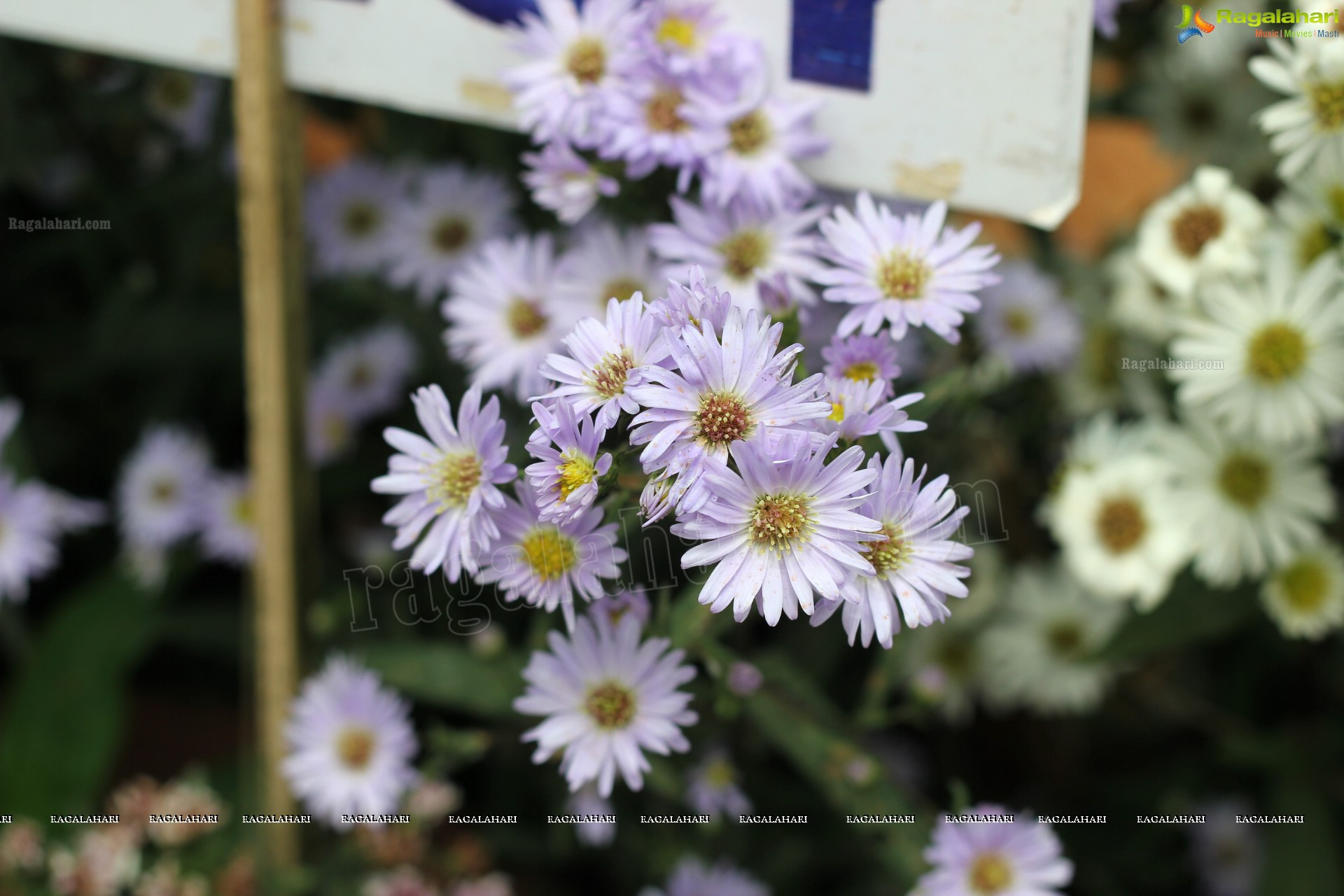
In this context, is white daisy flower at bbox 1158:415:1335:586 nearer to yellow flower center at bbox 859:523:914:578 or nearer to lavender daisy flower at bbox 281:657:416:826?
yellow flower center at bbox 859:523:914:578

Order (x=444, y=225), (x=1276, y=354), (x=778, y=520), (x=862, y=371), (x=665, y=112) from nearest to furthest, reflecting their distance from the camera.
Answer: (x=778, y=520), (x=862, y=371), (x=665, y=112), (x=1276, y=354), (x=444, y=225)

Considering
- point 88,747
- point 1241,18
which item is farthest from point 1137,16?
point 88,747

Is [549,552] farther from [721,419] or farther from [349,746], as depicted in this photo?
[349,746]

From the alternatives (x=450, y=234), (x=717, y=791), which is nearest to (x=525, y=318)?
(x=450, y=234)


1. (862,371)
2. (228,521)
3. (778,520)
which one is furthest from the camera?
(228,521)

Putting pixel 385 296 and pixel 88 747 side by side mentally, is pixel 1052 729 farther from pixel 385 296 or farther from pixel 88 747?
pixel 88 747

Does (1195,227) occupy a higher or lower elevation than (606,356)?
higher
